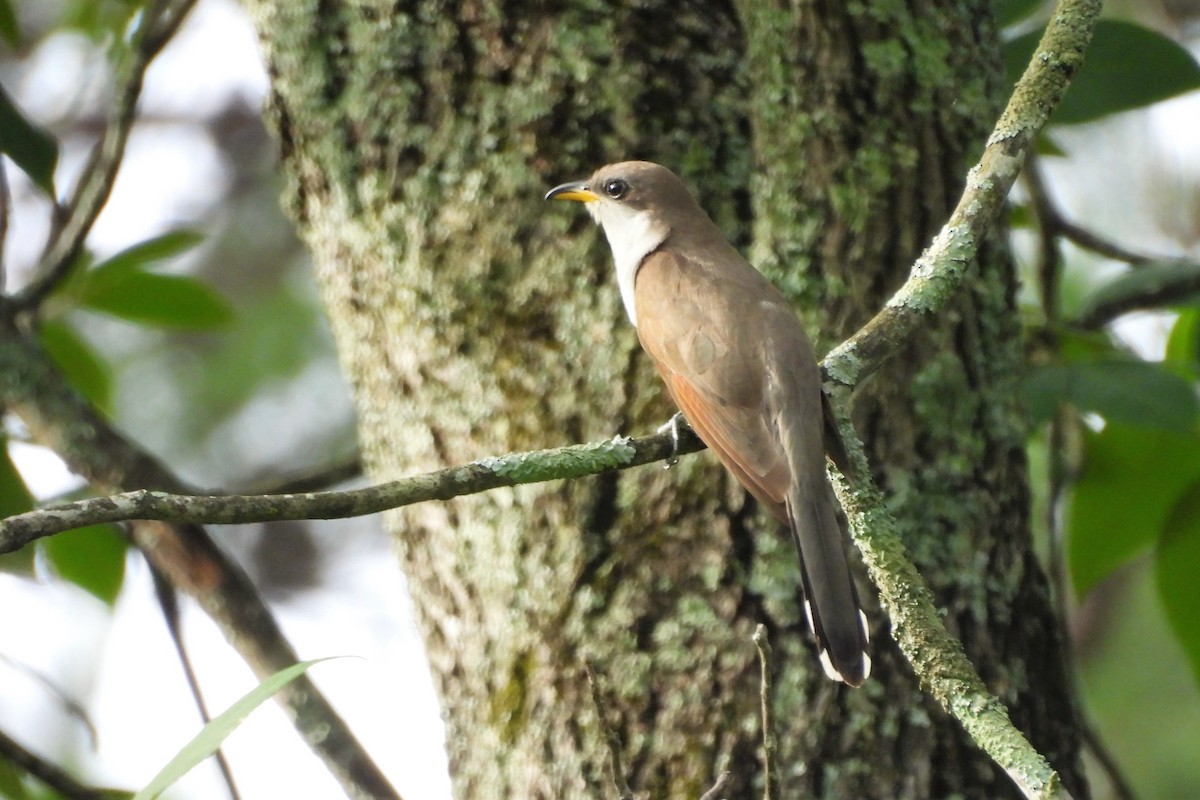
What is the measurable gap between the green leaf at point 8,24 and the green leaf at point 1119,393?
2748 mm

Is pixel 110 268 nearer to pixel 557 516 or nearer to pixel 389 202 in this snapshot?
pixel 389 202

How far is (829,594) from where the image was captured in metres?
2.35

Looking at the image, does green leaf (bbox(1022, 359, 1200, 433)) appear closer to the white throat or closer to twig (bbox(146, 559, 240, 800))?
the white throat

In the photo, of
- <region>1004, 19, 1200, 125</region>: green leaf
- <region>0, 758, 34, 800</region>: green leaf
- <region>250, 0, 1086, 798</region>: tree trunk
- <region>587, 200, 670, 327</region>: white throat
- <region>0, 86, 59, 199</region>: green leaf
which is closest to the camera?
<region>250, 0, 1086, 798</region>: tree trunk

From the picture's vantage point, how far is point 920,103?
114 inches

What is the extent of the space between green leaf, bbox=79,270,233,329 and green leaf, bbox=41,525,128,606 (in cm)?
69

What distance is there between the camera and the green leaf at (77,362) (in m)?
3.78

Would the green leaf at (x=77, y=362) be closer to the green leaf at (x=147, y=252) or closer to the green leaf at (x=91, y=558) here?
the green leaf at (x=147, y=252)

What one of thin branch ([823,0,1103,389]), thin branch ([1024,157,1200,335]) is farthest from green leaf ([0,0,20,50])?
thin branch ([1024,157,1200,335])

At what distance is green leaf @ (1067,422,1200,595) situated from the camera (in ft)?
11.0

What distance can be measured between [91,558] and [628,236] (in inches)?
58.9

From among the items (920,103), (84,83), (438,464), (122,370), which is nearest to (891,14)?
(920,103)

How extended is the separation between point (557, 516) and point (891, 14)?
1.29 meters

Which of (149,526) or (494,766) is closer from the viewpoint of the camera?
(494,766)
